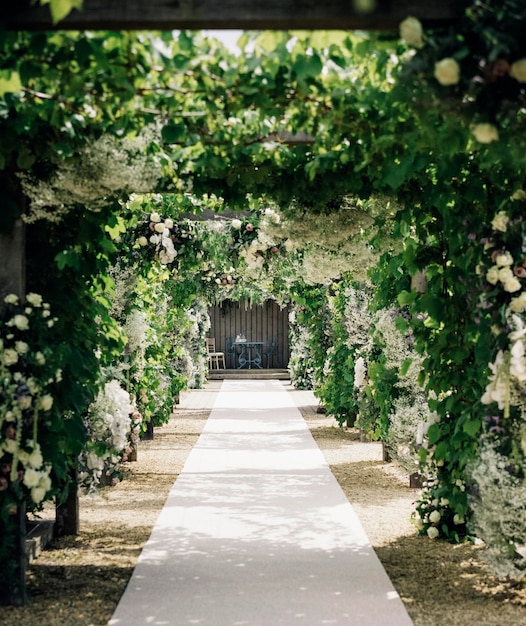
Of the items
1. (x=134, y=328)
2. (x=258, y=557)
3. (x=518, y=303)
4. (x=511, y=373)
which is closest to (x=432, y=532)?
(x=258, y=557)

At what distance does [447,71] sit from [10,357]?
8.34 ft

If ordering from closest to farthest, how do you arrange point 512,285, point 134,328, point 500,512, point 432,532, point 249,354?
point 512,285, point 500,512, point 432,532, point 134,328, point 249,354

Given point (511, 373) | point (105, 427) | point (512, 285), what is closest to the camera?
point (511, 373)

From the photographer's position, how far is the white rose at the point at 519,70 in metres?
2.67

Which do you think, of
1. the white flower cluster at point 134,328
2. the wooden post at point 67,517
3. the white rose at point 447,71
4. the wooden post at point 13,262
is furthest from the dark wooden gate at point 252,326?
the white rose at point 447,71

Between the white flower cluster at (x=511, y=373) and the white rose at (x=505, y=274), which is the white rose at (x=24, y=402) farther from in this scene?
the white rose at (x=505, y=274)

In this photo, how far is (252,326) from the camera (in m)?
26.5

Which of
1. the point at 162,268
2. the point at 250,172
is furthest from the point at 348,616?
the point at 162,268

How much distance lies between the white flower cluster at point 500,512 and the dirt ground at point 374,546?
24 cm

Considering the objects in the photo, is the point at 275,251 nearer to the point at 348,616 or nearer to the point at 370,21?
the point at 348,616

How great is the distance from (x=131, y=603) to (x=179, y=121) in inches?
93.9

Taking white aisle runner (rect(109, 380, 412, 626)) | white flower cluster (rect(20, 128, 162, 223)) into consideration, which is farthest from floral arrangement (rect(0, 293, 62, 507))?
white aisle runner (rect(109, 380, 412, 626))

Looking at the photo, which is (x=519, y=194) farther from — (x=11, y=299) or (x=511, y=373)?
(x=11, y=299)

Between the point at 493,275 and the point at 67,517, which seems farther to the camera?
the point at 67,517
